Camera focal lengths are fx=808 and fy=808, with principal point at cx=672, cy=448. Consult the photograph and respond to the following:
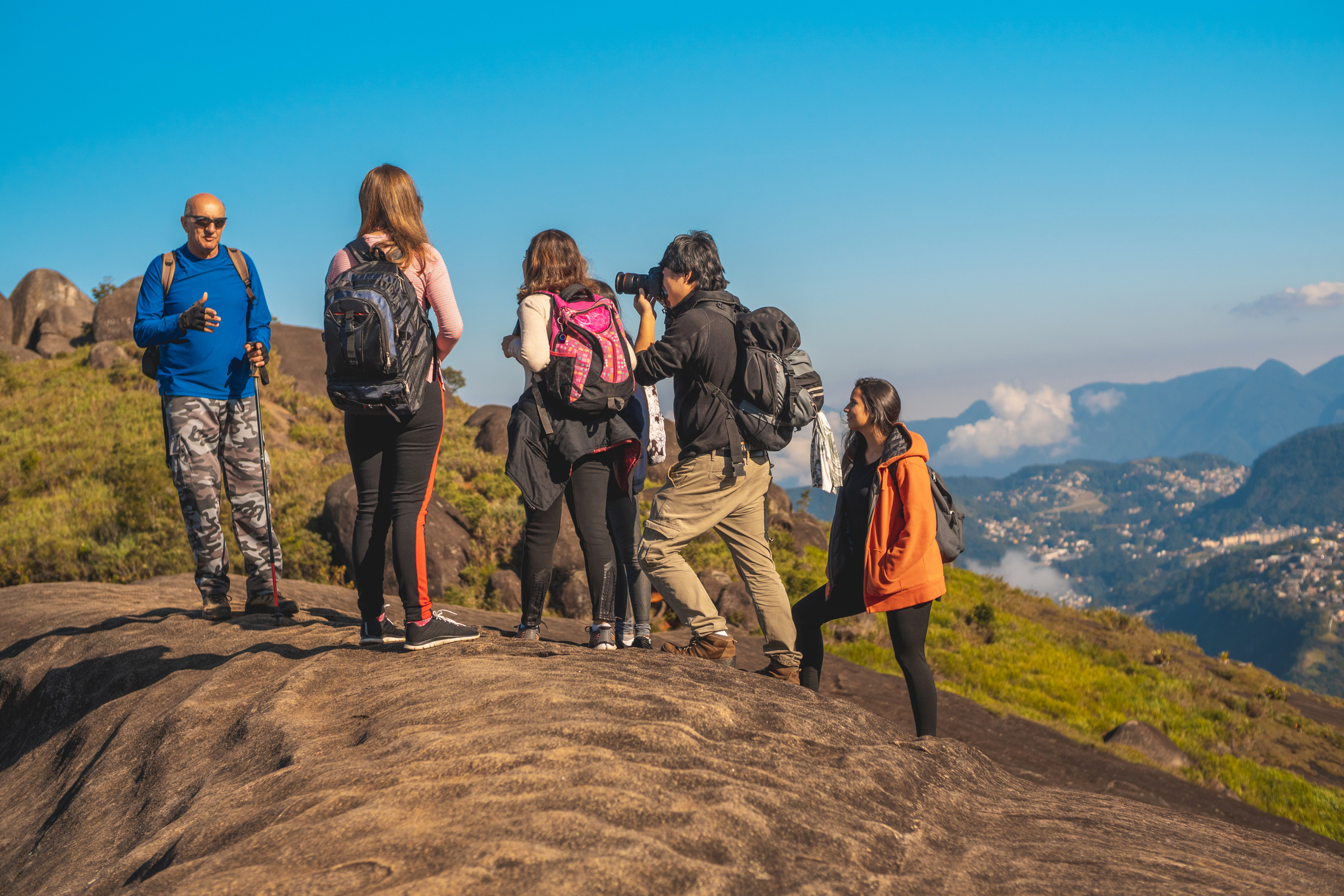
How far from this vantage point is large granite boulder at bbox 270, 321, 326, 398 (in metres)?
24.9

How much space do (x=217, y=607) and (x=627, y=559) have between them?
3030 mm

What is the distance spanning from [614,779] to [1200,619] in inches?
8233

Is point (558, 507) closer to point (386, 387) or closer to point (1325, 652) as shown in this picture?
point (386, 387)

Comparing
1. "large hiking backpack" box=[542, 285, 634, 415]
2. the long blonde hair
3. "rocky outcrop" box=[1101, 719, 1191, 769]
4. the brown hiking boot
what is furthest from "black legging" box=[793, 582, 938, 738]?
"rocky outcrop" box=[1101, 719, 1191, 769]

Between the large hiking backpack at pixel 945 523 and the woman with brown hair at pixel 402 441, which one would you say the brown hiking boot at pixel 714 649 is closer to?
the large hiking backpack at pixel 945 523

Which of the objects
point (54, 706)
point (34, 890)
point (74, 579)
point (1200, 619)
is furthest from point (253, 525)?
point (1200, 619)

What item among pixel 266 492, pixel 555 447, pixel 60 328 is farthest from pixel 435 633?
pixel 60 328

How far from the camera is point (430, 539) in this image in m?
12.1

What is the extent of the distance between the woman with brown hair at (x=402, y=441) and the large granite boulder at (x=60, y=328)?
101 feet

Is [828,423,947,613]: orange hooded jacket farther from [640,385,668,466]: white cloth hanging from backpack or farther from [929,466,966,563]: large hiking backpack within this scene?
[640,385,668,466]: white cloth hanging from backpack

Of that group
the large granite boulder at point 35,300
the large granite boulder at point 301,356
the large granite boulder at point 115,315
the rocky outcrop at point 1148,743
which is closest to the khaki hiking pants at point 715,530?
the rocky outcrop at point 1148,743

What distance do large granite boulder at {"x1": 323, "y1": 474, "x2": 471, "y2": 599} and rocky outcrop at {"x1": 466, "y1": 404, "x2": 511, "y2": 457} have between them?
6.13 metres

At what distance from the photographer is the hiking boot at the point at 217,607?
5613mm

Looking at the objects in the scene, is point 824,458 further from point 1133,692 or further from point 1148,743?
point 1133,692
